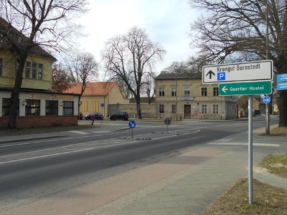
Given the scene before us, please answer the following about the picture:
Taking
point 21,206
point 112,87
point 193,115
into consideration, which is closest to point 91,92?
point 112,87

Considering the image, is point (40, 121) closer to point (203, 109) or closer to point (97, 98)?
point (203, 109)

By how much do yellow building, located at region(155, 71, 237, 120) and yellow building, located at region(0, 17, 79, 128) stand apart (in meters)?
26.6

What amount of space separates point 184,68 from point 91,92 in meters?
50.7

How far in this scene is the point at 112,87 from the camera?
71.9 meters

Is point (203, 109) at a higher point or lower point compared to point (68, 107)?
higher

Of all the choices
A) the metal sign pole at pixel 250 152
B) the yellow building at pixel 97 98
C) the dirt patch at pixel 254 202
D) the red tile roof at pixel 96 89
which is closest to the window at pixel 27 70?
the dirt patch at pixel 254 202

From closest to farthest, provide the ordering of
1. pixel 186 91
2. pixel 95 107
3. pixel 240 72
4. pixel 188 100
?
1. pixel 240 72
2. pixel 188 100
3. pixel 186 91
4. pixel 95 107

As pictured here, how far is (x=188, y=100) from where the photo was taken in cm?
5856

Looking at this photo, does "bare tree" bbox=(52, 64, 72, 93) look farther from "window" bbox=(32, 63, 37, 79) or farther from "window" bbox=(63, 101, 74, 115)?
"window" bbox=(63, 101, 74, 115)

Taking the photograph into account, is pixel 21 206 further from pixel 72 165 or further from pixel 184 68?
pixel 184 68

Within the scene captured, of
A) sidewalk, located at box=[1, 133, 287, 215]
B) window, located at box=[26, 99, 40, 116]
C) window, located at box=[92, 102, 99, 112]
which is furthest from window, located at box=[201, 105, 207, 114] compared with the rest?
sidewalk, located at box=[1, 133, 287, 215]

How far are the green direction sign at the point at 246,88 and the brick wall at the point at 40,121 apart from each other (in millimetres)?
24069

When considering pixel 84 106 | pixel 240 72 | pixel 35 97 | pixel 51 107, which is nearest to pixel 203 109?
pixel 84 106

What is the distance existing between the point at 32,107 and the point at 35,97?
1.00 metres
